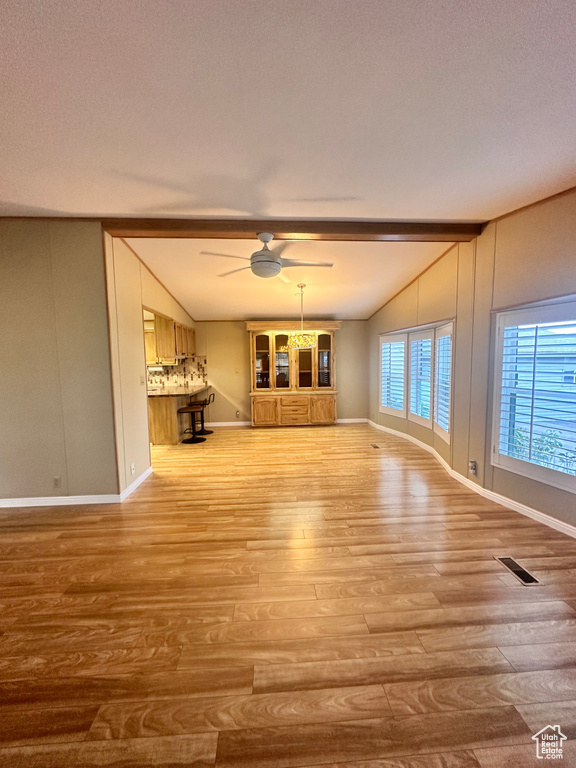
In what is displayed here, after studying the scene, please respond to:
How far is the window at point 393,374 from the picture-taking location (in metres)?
5.42

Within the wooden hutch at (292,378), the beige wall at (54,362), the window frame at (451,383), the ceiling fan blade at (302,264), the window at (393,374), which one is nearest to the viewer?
the beige wall at (54,362)

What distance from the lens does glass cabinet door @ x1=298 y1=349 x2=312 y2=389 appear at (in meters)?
6.27

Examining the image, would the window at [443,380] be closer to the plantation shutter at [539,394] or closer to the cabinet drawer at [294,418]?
the plantation shutter at [539,394]

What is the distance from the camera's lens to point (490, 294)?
116 inches

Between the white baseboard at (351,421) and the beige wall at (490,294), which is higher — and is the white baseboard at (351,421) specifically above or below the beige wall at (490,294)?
below

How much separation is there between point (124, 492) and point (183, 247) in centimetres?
294

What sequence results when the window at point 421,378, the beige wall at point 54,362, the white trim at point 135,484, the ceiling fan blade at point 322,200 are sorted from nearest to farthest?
the ceiling fan blade at point 322,200
the beige wall at point 54,362
the white trim at point 135,484
the window at point 421,378

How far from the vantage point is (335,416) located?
6484mm

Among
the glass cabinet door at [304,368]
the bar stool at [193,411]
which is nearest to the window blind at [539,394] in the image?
the glass cabinet door at [304,368]

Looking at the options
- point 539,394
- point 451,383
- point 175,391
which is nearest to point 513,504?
point 539,394

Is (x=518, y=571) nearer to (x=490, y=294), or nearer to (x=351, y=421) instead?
(x=490, y=294)

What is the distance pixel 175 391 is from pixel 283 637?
4.83 meters

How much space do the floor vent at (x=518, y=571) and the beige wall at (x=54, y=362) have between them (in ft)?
11.9

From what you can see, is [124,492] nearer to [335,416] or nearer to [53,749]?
[53,749]
